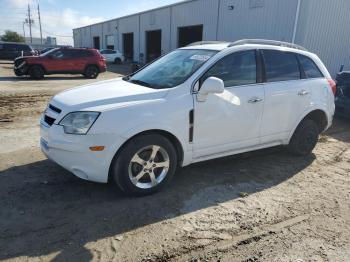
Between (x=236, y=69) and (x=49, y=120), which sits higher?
(x=236, y=69)

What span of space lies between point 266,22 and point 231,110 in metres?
13.2

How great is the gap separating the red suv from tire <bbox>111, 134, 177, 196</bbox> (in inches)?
573

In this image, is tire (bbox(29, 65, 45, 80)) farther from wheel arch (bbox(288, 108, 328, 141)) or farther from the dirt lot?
wheel arch (bbox(288, 108, 328, 141))

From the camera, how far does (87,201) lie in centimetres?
380

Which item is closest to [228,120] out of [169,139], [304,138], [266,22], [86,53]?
[169,139]

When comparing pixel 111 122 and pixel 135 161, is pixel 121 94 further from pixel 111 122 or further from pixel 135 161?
pixel 135 161

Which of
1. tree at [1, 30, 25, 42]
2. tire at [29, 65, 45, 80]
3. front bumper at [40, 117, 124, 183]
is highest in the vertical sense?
tree at [1, 30, 25, 42]

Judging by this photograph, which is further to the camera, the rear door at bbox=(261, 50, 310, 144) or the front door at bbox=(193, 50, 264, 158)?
the rear door at bbox=(261, 50, 310, 144)

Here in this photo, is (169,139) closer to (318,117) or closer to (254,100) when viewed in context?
(254,100)

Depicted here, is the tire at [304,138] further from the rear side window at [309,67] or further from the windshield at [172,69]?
the windshield at [172,69]

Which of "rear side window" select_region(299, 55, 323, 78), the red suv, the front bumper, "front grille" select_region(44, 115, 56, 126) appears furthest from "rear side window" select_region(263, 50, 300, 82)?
the red suv

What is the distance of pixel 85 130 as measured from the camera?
348 cm

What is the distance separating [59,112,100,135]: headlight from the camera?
3.49m

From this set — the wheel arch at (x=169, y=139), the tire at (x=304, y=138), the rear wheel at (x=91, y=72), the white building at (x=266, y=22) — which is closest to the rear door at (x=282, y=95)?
the tire at (x=304, y=138)
